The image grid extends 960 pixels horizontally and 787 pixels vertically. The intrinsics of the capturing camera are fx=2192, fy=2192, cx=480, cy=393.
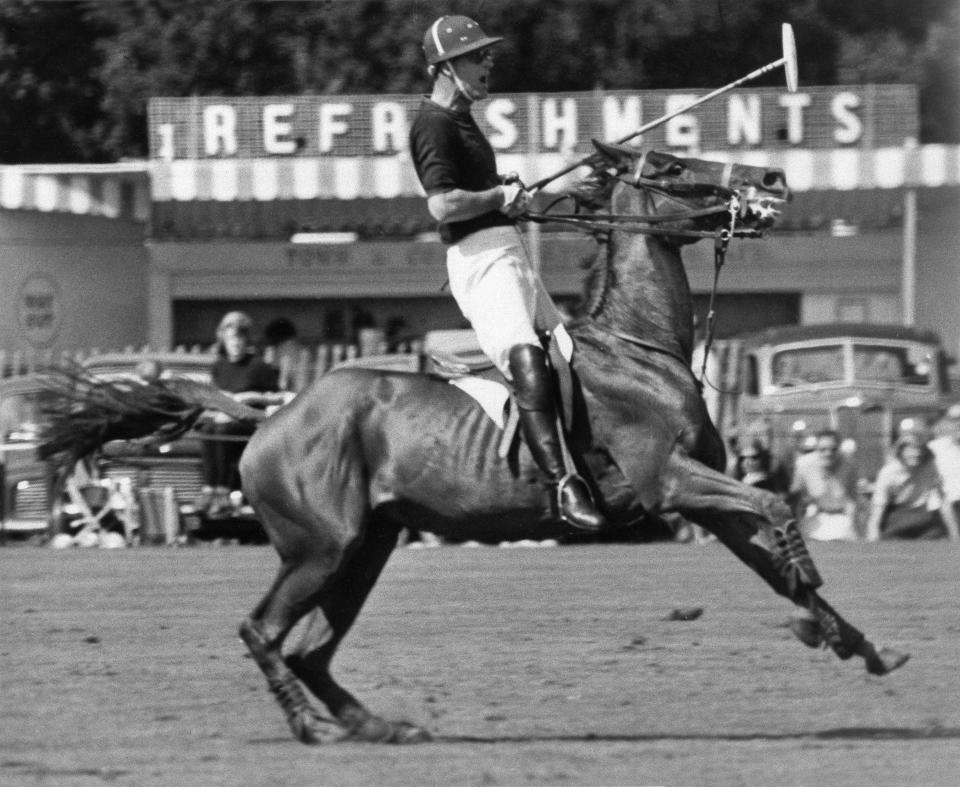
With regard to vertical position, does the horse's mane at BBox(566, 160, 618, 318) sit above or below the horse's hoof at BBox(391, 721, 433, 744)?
above

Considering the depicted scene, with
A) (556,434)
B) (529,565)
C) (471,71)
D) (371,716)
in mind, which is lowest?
(529,565)

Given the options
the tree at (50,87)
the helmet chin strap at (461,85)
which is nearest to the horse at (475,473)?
the helmet chin strap at (461,85)

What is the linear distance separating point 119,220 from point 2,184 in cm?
273

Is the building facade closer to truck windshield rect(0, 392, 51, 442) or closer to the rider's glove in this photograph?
truck windshield rect(0, 392, 51, 442)

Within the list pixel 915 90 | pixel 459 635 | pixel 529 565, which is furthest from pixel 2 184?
pixel 459 635

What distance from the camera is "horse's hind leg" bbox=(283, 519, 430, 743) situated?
7.96 metres

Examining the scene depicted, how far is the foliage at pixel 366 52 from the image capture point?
30.0 meters

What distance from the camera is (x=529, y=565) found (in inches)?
612

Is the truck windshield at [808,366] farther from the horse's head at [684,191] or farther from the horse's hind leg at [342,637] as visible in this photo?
the horse's hind leg at [342,637]

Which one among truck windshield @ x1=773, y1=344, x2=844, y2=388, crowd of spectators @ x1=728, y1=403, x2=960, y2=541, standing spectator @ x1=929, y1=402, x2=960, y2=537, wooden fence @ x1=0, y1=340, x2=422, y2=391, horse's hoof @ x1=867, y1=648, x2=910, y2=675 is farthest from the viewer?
wooden fence @ x1=0, y1=340, x2=422, y2=391

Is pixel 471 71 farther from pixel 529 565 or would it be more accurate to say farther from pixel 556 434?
pixel 529 565

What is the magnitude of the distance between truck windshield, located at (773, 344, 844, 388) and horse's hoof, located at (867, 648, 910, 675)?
12.4 meters

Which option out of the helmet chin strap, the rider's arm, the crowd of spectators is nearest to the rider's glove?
the rider's arm

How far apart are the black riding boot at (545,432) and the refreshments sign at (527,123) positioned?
18357mm
